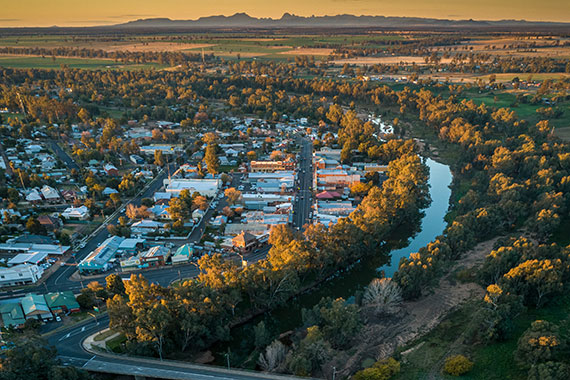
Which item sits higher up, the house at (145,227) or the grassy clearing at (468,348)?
the house at (145,227)

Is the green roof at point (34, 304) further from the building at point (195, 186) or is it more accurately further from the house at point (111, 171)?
the house at point (111, 171)

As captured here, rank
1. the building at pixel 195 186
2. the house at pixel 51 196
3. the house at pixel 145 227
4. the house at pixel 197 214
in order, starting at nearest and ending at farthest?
the house at pixel 145 227
the house at pixel 197 214
the house at pixel 51 196
the building at pixel 195 186

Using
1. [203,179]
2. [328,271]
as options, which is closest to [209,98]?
[203,179]

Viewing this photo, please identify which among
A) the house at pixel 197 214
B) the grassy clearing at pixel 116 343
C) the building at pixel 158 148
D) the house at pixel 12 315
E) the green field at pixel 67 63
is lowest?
the grassy clearing at pixel 116 343

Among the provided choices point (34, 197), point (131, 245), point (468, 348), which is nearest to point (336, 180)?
point (131, 245)

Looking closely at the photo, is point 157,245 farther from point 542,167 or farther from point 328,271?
point 542,167

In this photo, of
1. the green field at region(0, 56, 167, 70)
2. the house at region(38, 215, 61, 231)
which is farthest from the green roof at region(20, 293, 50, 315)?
the green field at region(0, 56, 167, 70)

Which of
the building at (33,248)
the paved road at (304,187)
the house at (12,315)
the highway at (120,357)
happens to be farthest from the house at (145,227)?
the paved road at (304,187)

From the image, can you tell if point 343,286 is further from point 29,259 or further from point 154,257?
point 29,259
